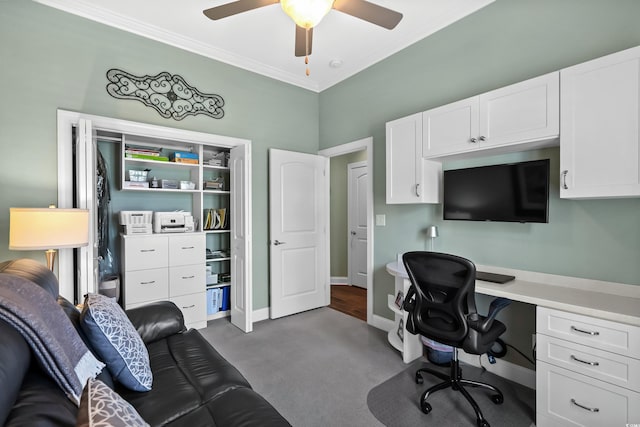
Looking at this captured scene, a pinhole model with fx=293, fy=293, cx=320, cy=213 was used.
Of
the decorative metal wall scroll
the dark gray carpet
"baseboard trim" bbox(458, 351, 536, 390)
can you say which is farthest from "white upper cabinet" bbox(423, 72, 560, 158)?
the decorative metal wall scroll

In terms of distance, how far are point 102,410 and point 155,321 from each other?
142 centimetres

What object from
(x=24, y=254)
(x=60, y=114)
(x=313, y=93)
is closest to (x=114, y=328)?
(x=24, y=254)

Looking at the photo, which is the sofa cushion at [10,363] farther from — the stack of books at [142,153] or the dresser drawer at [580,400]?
the stack of books at [142,153]

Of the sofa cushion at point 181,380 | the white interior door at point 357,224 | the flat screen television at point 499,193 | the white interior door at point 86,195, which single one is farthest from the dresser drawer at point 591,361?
the white interior door at point 357,224

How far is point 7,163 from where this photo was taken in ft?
7.35

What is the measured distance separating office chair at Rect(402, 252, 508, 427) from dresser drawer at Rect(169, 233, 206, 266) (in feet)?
7.62

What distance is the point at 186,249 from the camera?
127 inches

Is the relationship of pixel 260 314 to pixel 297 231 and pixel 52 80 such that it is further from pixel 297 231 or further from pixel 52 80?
pixel 52 80

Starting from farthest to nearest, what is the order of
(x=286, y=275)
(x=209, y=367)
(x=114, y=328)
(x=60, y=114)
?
(x=286, y=275), (x=60, y=114), (x=209, y=367), (x=114, y=328)

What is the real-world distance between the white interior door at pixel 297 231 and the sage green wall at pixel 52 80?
890mm

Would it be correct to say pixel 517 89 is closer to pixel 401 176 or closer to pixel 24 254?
pixel 401 176

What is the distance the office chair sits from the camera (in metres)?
1.82

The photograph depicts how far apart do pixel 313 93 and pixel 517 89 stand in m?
2.71

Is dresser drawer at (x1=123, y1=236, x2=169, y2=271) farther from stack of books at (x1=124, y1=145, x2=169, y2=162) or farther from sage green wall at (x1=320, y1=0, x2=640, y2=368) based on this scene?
sage green wall at (x1=320, y1=0, x2=640, y2=368)
